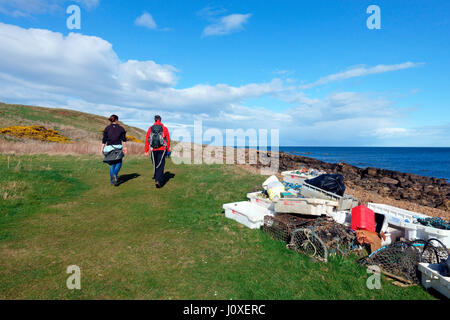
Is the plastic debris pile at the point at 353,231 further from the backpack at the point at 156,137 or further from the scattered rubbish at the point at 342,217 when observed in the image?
the backpack at the point at 156,137

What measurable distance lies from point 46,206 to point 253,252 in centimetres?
619

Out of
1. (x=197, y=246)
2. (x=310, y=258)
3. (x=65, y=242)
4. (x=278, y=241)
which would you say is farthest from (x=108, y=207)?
(x=310, y=258)

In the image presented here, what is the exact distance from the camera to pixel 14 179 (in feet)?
26.6

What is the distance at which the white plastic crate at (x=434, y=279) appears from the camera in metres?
3.49

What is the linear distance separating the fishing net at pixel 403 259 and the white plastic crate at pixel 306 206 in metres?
1.43

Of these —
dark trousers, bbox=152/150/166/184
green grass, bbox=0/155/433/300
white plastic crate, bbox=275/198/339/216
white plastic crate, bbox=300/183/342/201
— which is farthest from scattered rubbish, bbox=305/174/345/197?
dark trousers, bbox=152/150/166/184

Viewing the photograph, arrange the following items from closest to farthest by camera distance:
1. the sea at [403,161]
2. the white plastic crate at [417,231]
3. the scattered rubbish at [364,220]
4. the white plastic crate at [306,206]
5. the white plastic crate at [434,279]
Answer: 1. the white plastic crate at [434,279]
2. the white plastic crate at [417,231]
3. the scattered rubbish at [364,220]
4. the white plastic crate at [306,206]
5. the sea at [403,161]

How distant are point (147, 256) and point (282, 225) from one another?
302 centimetres

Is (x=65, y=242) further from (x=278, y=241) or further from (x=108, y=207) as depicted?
(x=278, y=241)

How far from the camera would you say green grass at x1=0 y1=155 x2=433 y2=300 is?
3512 millimetres

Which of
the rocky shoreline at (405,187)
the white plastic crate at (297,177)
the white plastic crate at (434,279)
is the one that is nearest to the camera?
the white plastic crate at (434,279)

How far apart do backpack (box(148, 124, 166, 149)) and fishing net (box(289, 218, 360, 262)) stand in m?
6.00

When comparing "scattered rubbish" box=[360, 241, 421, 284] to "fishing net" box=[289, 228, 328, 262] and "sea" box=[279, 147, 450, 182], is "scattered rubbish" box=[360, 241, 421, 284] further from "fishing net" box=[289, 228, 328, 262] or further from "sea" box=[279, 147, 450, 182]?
"sea" box=[279, 147, 450, 182]

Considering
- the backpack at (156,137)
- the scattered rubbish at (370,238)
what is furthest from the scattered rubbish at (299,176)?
the backpack at (156,137)
